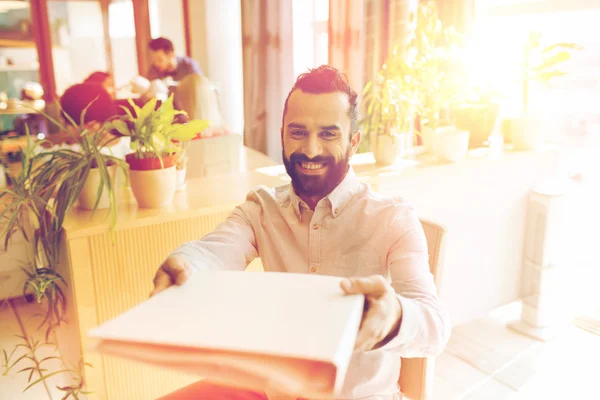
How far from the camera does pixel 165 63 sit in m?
3.86

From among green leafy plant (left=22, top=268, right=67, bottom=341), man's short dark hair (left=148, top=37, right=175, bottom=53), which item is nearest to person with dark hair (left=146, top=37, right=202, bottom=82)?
man's short dark hair (left=148, top=37, right=175, bottom=53)

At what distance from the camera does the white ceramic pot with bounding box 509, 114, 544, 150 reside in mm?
2312

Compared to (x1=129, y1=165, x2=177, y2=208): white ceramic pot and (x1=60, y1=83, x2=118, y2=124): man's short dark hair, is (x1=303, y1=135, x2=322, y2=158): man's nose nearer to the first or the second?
(x1=129, y1=165, x2=177, y2=208): white ceramic pot

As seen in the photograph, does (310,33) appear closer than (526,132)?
No

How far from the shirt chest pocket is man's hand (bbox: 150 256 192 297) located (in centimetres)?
36

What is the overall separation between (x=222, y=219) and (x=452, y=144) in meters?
1.06

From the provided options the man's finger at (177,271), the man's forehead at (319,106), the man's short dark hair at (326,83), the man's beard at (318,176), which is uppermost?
the man's short dark hair at (326,83)

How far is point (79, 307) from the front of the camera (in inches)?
55.2

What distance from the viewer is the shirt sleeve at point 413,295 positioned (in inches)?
32.1

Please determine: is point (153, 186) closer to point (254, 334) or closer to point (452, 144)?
point (254, 334)

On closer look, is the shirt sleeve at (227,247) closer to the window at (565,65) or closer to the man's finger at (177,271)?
the man's finger at (177,271)

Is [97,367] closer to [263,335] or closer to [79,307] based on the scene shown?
[79,307]

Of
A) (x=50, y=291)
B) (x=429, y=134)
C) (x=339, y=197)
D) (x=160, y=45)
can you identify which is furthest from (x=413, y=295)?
(x=160, y=45)

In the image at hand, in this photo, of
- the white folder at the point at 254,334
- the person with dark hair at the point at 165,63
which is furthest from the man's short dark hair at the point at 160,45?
the white folder at the point at 254,334
